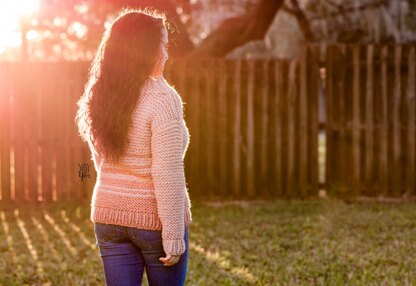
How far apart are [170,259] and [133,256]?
0.20 m

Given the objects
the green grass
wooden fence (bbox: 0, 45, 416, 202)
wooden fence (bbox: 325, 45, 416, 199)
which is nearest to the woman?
the green grass

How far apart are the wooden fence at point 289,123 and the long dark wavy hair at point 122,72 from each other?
7.01 m

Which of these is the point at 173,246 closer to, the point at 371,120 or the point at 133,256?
the point at 133,256

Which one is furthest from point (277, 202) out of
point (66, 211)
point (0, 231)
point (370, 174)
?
point (0, 231)

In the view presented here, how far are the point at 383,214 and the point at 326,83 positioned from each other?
224 cm

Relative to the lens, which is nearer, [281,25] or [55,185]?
[55,185]

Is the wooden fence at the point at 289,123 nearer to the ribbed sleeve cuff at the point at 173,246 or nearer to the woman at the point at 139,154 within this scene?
the woman at the point at 139,154

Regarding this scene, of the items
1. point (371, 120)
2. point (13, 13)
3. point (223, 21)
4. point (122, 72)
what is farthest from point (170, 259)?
point (13, 13)

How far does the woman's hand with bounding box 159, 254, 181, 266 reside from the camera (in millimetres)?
3107

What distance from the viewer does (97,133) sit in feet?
10.7

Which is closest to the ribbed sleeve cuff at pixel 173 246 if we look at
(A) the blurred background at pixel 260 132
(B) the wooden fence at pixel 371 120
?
(A) the blurred background at pixel 260 132

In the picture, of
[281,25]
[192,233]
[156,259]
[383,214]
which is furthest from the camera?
[281,25]

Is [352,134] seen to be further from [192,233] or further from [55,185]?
[55,185]

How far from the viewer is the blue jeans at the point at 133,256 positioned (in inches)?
125
